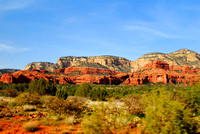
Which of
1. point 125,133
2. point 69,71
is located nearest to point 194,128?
point 125,133

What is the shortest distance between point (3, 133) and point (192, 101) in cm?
2158

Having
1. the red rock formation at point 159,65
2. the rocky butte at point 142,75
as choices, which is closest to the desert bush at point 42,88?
the rocky butte at point 142,75

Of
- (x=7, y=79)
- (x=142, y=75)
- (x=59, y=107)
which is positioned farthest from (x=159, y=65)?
(x=59, y=107)

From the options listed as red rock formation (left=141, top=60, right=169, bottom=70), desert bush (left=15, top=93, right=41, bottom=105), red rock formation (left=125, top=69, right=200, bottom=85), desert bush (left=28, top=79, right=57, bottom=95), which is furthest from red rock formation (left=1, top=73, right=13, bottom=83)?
red rock formation (left=141, top=60, right=169, bottom=70)

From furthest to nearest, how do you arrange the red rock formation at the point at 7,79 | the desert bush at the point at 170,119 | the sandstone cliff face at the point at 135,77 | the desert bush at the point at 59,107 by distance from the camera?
the sandstone cliff face at the point at 135,77 → the red rock formation at the point at 7,79 → the desert bush at the point at 59,107 → the desert bush at the point at 170,119

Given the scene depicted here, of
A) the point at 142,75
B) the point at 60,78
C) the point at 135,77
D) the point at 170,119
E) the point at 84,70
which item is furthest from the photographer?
the point at 84,70

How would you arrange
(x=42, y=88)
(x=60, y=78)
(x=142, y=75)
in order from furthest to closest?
(x=142, y=75), (x=60, y=78), (x=42, y=88)

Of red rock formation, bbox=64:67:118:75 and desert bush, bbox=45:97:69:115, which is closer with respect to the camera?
desert bush, bbox=45:97:69:115

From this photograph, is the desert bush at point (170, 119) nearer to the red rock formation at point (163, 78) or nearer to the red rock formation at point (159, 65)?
the red rock formation at point (163, 78)

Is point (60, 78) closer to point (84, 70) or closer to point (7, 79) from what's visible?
point (7, 79)

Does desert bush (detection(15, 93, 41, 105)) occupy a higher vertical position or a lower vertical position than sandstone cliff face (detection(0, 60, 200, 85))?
lower

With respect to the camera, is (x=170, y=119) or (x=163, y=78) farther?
(x=163, y=78)

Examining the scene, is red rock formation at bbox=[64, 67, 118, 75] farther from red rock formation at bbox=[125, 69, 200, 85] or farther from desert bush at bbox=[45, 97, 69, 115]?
desert bush at bbox=[45, 97, 69, 115]

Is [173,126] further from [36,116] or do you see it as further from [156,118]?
[36,116]
